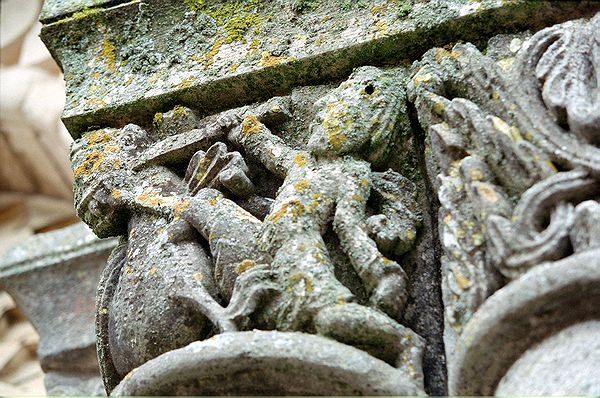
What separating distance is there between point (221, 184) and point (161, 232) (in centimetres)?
14

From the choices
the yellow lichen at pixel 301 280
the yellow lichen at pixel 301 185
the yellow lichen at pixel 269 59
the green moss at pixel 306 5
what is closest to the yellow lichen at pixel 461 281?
the yellow lichen at pixel 301 280

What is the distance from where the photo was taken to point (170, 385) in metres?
1.38

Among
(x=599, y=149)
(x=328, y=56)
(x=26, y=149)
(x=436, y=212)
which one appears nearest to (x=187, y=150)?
(x=328, y=56)

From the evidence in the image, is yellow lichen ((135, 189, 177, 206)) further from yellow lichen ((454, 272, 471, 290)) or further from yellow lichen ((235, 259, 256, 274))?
yellow lichen ((454, 272, 471, 290))

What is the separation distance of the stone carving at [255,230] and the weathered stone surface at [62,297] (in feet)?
4.64

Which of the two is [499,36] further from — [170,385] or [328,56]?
[170,385]

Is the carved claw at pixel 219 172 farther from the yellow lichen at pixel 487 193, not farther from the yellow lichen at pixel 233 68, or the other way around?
the yellow lichen at pixel 487 193

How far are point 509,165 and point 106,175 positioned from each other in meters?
0.81

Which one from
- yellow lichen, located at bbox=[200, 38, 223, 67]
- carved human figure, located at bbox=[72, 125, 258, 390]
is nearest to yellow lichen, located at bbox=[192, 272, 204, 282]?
carved human figure, located at bbox=[72, 125, 258, 390]

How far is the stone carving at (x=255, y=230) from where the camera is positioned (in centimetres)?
141

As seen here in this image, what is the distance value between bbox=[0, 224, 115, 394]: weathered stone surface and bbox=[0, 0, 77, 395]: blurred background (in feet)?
4.06

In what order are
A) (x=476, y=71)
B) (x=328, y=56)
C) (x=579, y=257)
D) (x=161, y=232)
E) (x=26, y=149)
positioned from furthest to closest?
(x=26, y=149)
(x=328, y=56)
(x=161, y=232)
(x=476, y=71)
(x=579, y=257)

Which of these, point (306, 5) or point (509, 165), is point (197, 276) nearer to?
point (509, 165)

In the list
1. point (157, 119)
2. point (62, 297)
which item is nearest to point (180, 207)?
point (157, 119)
